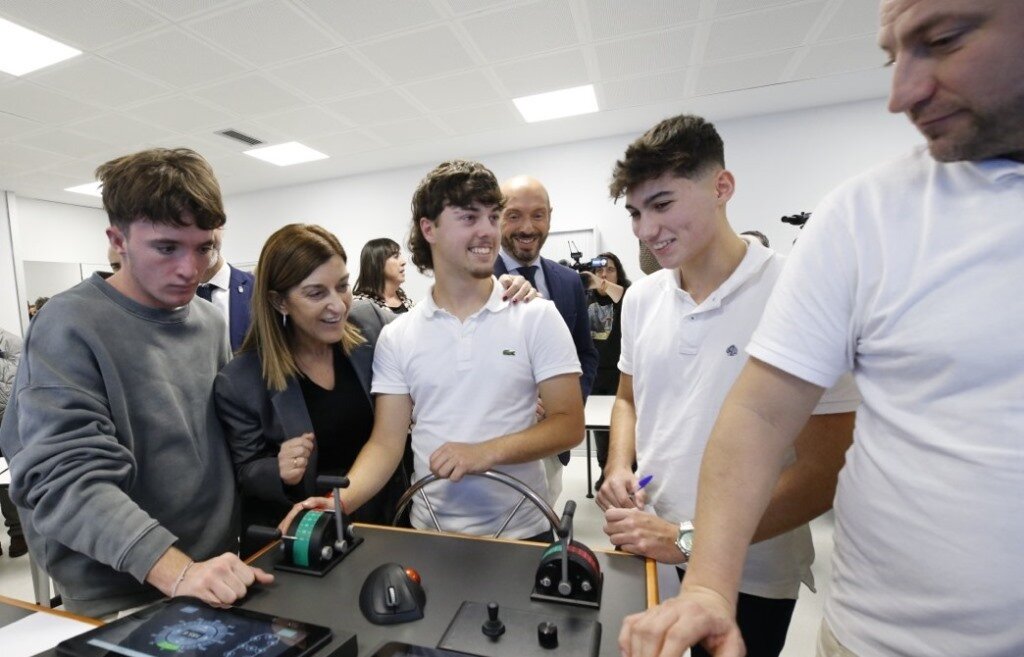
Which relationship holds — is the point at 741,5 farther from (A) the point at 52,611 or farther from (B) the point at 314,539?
(A) the point at 52,611

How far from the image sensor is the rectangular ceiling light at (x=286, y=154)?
16.1ft

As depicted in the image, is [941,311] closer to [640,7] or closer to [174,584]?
[174,584]

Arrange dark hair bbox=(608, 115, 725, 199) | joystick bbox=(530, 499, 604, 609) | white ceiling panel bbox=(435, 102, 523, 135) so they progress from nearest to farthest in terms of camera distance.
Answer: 1. joystick bbox=(530, 499, 604, 609)
2. dark hair bbox=(608, 115, 725, 199)
3. white ceiling panel bbox=(435, 102, 523, 135)

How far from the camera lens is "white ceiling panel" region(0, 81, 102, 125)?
11.3 ft

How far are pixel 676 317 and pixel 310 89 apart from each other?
355 cm

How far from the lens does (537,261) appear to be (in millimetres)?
2131

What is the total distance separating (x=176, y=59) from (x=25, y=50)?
0.82m

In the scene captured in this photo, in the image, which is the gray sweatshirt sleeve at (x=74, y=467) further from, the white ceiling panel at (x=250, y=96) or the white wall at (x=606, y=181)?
the white wall at (x=606, y=181)

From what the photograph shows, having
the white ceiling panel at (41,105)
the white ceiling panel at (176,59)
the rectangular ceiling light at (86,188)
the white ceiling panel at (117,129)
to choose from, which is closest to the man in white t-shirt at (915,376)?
the white ceiling panel at (176,59)

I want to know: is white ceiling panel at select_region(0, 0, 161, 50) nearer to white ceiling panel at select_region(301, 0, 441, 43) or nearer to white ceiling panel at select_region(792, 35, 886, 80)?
white ceiling panel at select_region(301, 0, 441, 43)

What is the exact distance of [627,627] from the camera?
571 mm

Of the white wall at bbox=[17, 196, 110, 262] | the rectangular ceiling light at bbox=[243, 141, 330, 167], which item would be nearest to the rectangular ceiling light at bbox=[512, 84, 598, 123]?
the rectangular ceiling light at bbox=[243, 141, 330, 167]

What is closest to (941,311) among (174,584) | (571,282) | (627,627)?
(627,627)

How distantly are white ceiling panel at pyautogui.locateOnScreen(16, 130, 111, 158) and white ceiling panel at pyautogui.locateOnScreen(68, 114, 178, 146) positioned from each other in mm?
141
